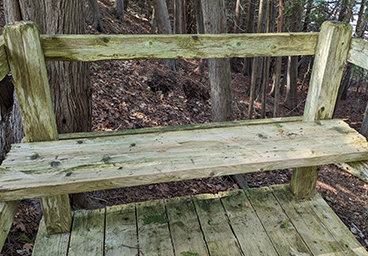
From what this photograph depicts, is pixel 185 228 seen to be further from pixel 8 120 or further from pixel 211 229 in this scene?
pixel 8 120

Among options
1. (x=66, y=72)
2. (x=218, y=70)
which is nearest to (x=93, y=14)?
(x=218, y=70)

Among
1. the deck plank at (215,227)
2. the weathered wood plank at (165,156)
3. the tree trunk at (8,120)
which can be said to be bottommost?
the deck plank at (215,227)

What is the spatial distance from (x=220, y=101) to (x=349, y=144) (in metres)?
3.60

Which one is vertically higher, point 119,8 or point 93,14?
point 119,8

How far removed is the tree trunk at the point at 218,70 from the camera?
534cm

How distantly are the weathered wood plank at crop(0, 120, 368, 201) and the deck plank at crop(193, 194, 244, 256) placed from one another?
82 centimetres

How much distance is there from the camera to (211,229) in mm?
2684

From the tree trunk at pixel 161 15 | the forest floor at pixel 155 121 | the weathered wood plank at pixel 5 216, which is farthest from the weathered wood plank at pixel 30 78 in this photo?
the tree trunk at pixel 161 15

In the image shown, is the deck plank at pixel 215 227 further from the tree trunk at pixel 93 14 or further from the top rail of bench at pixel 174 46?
the tree trunk at pixel 93 14

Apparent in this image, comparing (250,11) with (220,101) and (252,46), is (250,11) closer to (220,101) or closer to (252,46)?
(220,101)

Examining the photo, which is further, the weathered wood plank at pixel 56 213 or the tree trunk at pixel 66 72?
the tree trunk at pixel 66 72

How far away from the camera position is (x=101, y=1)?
13.5m

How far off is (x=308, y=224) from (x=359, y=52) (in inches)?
66.5

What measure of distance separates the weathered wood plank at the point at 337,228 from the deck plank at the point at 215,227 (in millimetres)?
959
